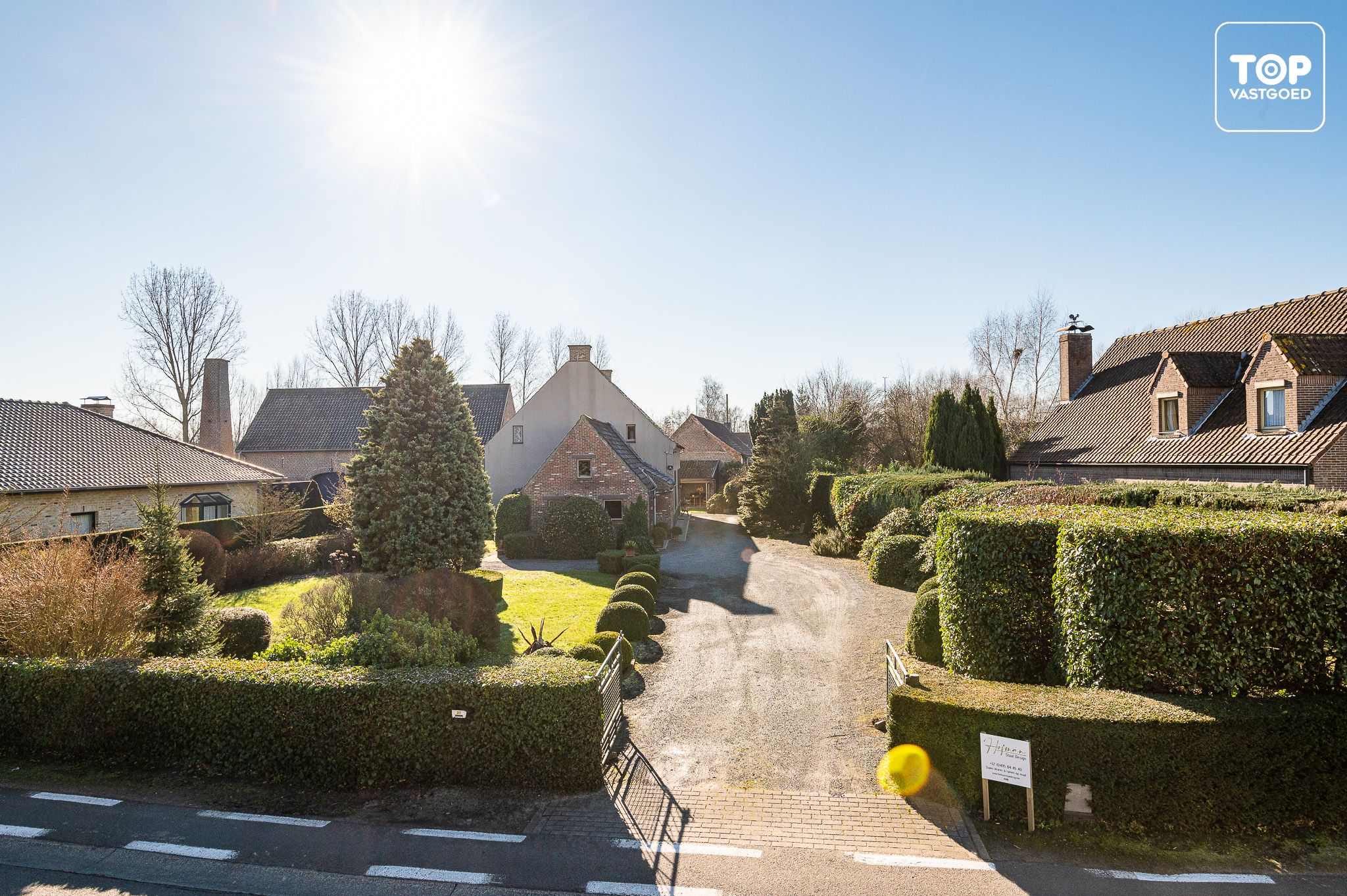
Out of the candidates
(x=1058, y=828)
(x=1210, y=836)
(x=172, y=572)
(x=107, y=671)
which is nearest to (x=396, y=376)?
(x=172, y=572)

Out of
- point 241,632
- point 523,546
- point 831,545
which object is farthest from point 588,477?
point 241,632

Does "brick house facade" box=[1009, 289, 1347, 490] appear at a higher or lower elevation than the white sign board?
higher

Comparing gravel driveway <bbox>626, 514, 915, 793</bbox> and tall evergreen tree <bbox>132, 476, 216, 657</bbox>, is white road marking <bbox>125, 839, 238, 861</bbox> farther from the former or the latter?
tall evergreen tree <bbox>132, 476, 216, 657</bbox>

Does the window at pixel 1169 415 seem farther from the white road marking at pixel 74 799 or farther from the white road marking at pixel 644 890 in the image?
the white road marking at pixel 74 799

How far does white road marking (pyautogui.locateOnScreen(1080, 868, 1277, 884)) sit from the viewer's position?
19.9 ft

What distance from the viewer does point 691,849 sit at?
6789 millimetres

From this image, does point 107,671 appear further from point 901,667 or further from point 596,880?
point 901,667

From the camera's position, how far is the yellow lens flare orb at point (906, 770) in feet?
25.9

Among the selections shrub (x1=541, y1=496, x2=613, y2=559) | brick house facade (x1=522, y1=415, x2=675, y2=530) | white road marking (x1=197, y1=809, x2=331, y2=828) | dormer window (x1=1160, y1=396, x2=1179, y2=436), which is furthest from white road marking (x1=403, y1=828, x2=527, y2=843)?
dormer window (x1=1160, y1=396, x2=1179, y2=436)

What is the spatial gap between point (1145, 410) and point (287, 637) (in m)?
27.1

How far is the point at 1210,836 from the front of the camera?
6797 millimetres

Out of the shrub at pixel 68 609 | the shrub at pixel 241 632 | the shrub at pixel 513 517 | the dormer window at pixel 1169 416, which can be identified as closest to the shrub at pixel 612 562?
the shrub at pixel 513 517

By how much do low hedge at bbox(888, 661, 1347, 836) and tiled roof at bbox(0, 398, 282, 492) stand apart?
2329 centimetres

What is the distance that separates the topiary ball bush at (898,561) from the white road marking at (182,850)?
1784 centimetres
